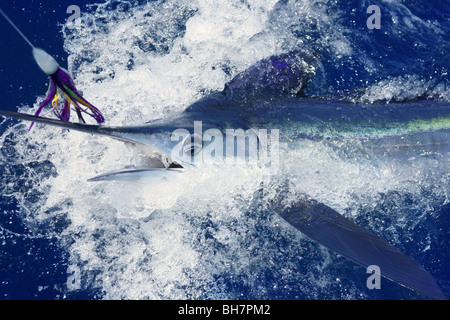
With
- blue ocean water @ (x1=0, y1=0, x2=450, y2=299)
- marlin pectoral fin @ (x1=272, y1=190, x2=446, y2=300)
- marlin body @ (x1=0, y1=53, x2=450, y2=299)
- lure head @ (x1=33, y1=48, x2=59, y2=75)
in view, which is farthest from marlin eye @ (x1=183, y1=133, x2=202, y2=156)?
lure head @ (x1=33, y1=48, x2=59, y2=75)

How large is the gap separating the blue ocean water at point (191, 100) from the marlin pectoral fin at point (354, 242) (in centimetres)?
27

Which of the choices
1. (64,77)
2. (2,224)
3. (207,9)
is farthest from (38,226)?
(207,9)

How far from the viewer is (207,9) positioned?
4.15 meters

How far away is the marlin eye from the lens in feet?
8.32

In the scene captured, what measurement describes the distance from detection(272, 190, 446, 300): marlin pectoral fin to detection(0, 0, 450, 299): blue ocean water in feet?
0.88

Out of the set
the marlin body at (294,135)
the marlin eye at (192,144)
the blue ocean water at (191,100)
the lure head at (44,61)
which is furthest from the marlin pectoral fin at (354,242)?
the lure head at (44,61)

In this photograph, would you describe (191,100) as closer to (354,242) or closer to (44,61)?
(44,61)

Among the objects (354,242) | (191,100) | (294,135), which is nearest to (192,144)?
(294,135)

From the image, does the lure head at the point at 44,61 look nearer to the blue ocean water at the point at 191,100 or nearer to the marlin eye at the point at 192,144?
the marlin eye at the point at 192,144

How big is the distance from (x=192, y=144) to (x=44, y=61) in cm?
105

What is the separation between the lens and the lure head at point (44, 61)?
183cm

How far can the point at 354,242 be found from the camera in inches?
103

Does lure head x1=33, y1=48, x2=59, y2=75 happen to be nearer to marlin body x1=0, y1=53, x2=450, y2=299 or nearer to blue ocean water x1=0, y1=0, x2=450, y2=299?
marlin body x1=0, y1=53, x2=450, y2=299
